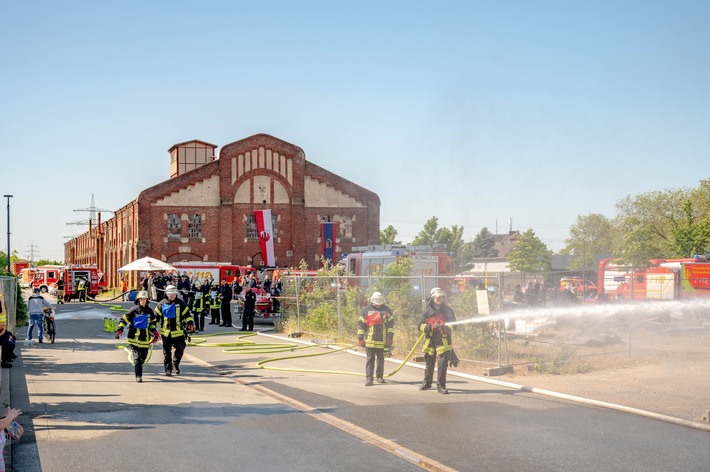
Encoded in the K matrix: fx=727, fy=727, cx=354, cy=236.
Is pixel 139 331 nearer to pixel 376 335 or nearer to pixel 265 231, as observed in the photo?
pixel 376 335

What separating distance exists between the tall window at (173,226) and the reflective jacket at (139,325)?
40822 millimetres

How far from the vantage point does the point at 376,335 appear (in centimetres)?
1342

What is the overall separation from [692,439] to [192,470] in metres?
5.99

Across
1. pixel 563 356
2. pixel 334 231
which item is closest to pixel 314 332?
pixel 563 356

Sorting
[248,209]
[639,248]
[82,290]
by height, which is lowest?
[82,290]

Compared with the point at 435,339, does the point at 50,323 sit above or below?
below

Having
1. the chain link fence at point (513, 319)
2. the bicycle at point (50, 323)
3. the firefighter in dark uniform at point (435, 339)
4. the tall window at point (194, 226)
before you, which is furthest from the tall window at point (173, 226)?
the firefighter in dark uniform at point (435, 339)

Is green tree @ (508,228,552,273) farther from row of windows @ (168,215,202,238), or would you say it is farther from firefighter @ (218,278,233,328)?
firefighter @ (218,278,233,328)

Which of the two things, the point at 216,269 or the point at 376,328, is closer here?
the point at 376,328

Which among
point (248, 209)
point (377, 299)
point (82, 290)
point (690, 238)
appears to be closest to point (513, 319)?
point (377, 299)

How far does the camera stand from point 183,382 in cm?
1379

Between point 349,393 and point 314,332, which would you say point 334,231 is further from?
point 349,393

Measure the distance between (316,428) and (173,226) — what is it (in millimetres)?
46390

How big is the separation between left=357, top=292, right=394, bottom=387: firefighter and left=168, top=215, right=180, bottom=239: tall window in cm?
4228
